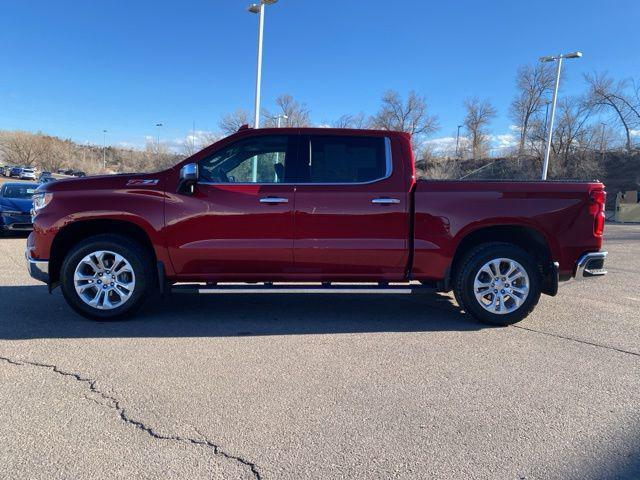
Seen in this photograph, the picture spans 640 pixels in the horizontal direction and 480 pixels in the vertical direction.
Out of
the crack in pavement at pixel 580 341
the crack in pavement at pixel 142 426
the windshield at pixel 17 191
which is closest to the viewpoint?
the crack in pavement at pixel 142 426

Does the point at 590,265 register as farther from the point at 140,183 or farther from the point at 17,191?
the point at 17,191

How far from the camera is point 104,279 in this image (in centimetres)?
508

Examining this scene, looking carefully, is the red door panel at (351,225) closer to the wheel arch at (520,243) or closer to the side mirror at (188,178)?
the wheel arch at (520,243)

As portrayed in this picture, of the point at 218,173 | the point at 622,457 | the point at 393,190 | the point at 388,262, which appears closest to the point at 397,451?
the point at 622,457

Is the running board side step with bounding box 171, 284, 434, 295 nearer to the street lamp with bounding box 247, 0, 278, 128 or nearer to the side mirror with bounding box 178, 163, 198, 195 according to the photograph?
the side mirror with bounding box 178, 163, 198, 195

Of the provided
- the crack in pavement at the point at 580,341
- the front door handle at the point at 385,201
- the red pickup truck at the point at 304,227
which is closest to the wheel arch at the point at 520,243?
the red pickup truck at the point at 304,227

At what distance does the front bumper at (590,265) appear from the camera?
17.0ft

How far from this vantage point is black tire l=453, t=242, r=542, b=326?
204 inches

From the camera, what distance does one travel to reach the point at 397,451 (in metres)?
2.82

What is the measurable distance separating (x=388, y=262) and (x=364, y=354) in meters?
1.19

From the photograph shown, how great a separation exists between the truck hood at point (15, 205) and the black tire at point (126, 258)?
8.54 m

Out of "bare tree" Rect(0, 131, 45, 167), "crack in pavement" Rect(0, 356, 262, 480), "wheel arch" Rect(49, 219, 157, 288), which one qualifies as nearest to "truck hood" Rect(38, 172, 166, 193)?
"wheel arch" Rect(49, 219, 157, 288)

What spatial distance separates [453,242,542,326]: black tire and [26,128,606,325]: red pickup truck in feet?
0.04

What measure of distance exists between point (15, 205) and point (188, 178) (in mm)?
9761
